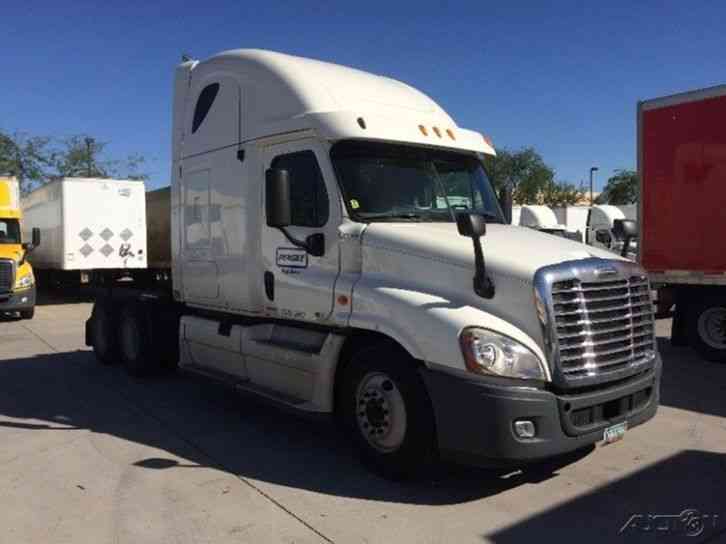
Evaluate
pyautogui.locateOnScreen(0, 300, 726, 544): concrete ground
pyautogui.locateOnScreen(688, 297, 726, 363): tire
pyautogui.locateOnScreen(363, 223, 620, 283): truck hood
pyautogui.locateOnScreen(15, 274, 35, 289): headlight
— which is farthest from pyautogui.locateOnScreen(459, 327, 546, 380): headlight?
pyautogui.locateOnScreen(15, 274, 35, 289): headlight

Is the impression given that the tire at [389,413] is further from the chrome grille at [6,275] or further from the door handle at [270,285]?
the chrome grille at [6,275]

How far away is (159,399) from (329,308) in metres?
3.16

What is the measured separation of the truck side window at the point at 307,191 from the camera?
5672 millimetres

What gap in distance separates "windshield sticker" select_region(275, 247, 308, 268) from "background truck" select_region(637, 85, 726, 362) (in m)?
6.73

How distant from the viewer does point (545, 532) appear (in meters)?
4.23

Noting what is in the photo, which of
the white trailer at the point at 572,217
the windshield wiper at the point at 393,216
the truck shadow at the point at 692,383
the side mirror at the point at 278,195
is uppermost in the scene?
the white trailer at the point at 572,217

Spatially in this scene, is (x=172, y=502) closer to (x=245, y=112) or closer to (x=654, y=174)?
(x=245, y=112)

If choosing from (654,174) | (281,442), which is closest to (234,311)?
(281,442)

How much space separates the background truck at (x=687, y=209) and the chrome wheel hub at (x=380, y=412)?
22.3ft

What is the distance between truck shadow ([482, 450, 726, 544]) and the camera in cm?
420

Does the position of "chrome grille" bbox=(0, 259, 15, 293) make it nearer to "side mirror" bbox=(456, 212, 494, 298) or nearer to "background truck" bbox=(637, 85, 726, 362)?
"background truck" bbox=(637, 85, 726, 362)

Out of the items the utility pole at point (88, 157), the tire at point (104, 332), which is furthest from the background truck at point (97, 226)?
the utility pole at point (88, 157)

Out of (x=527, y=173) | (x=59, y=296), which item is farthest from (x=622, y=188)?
(x=59, y=296)

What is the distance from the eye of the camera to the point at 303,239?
5.81 meters
